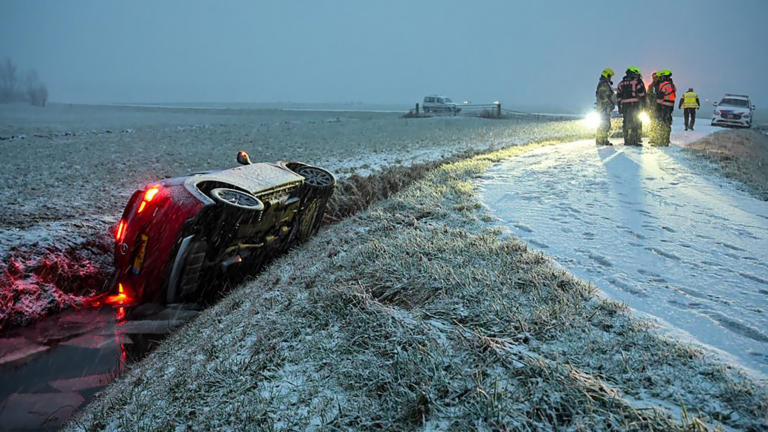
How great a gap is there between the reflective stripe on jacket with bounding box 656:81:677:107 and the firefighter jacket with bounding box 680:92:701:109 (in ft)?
27.8

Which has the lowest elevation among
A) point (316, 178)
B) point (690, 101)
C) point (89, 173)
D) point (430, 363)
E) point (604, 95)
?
point (430, 363)

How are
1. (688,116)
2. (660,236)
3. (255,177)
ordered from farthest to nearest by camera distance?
(688,116) < (255,177) < (660,236)

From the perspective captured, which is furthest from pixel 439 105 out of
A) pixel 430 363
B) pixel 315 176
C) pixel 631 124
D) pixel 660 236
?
pixel 430 363

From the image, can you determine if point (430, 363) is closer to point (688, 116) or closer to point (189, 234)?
point (189, 234)

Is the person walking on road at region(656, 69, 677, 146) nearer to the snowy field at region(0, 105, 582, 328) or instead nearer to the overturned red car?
the snowy field at region(0, 105, 582, 328)

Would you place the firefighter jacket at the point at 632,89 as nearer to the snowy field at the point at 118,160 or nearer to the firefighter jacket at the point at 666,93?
the firefighter jacket at the point at 666,93

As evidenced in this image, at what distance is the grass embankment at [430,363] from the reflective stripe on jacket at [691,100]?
791 inches

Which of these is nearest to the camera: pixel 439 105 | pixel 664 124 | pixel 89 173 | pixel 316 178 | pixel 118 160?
pixel 316 178

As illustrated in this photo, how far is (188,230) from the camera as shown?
5.07m

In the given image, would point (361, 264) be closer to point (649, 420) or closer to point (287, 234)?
point (287, 234)

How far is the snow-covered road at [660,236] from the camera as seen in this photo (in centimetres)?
354

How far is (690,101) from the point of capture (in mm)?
20375

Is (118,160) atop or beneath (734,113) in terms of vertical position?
beneath

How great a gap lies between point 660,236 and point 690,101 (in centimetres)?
1873
